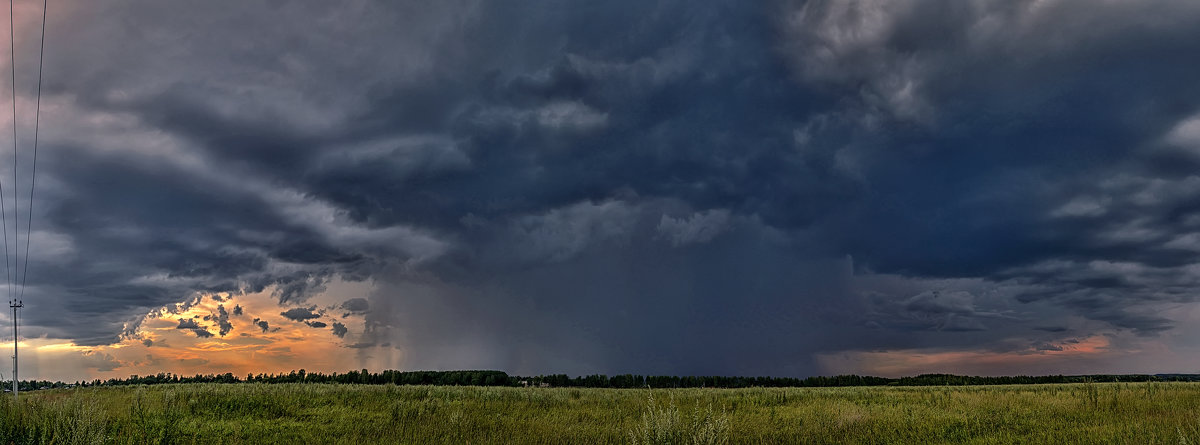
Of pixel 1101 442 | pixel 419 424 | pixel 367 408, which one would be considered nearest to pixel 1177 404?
pixel 1101 442

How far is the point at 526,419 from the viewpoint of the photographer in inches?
954

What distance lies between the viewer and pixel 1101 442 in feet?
52.4

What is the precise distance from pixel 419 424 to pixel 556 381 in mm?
57931

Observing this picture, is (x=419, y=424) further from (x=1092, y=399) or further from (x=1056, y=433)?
(x=1092, y=399)

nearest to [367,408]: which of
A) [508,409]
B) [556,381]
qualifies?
[508,409]

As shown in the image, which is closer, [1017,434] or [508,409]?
[1017,434]

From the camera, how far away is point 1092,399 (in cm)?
2455

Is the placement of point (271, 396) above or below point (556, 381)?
above

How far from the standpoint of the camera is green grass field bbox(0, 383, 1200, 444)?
57.7ft

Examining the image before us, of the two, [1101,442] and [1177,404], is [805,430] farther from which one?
[1177,404]

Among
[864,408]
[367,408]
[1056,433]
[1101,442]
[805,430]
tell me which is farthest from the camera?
[864,408]

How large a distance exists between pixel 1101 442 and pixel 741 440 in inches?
358

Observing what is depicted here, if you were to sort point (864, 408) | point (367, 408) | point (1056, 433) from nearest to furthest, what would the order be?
point (1056, 433) < point (367, 408) < point (864, 408)

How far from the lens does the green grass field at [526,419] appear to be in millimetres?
17594
